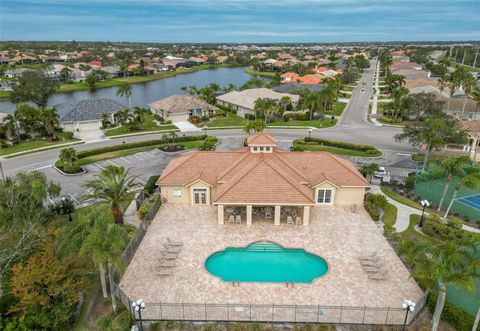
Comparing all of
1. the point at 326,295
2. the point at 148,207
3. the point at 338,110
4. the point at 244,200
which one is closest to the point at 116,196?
the point at 148,207

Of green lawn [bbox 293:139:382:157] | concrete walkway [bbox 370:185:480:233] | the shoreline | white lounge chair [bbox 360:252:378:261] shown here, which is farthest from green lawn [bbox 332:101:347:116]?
the shoreline

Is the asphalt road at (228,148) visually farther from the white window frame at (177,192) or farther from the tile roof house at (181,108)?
the tile roof house at (181,108)

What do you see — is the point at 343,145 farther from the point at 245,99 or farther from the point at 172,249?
the point at 172,249

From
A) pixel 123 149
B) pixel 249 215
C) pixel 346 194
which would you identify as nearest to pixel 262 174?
pixel 249 215

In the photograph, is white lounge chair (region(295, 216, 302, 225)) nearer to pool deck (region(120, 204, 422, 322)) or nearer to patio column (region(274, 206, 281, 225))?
pool deck (region(120, 204, 422, 322))

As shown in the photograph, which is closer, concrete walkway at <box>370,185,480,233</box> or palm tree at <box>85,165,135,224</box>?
palm tree at <box>85,165,135,224</box>

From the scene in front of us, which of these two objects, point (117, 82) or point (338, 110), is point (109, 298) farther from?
point (117, 82)
